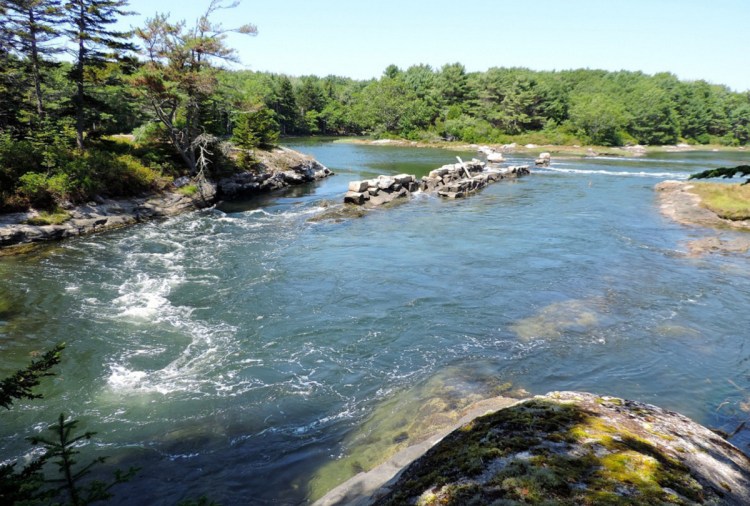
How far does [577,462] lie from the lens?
3891 mm

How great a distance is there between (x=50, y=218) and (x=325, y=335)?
1852 centimetres

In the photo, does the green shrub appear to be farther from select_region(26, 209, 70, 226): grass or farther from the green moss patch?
the green moss patch

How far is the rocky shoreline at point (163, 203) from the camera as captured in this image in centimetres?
2139

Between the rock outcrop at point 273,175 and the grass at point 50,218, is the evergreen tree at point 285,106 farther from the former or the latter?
the grass at point 50,218

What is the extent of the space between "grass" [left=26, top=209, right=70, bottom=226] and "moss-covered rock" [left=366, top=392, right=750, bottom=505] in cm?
2448

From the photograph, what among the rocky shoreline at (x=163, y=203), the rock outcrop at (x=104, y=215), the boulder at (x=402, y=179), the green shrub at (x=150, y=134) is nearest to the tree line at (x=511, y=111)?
the rocky shoreline at (x=163, y=203)

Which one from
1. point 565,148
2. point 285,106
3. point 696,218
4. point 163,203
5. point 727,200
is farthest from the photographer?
point 285,106

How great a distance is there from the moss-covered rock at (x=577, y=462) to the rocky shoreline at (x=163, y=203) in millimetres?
23246

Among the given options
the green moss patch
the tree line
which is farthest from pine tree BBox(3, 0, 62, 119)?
the tree line

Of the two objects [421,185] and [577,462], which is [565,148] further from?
[577,462]

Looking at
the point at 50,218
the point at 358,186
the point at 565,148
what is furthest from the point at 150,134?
the point at 565,148

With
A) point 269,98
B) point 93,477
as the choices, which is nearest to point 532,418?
point 93,477

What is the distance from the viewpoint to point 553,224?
2686cm

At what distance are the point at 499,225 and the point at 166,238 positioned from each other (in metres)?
19.1
